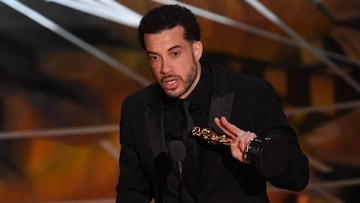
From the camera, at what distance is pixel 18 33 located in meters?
2.32

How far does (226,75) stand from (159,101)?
145mm

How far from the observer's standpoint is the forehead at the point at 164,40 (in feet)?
4.05

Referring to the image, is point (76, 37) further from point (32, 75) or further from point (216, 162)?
point (216, 162)

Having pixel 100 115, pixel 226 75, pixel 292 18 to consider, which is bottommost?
pixel 100 115

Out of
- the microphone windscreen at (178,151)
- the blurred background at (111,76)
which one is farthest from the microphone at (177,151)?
the blurred background at (111,76)

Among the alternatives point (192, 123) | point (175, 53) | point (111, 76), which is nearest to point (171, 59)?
point (175, 53)

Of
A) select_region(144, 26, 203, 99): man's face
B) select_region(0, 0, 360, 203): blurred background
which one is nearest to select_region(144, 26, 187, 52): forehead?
select_region(144, 26, 203, 99): man's face

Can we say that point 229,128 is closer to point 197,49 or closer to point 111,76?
point 197,49

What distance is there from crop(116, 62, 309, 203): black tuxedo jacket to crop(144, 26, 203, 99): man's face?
0.08m

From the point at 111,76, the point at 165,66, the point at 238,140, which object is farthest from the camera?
the point at 111,76

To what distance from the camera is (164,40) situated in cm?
124

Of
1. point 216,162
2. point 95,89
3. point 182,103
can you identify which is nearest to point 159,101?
point 182,103

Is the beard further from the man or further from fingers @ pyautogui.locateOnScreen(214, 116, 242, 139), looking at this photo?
fingers @ pyautogui.locateOnScreen(214, 116, 242, 139)

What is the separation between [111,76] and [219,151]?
1111 mm
